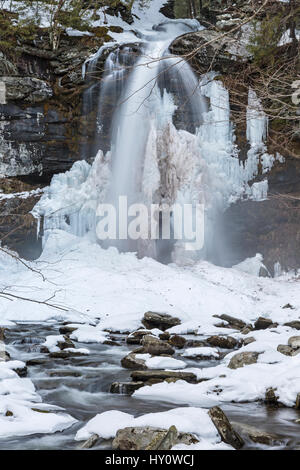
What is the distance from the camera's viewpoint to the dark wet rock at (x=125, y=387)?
463 centimetres

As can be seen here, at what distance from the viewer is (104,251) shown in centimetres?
1355

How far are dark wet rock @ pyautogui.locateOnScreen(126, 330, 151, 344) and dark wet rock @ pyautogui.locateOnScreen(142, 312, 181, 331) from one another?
2.46ft

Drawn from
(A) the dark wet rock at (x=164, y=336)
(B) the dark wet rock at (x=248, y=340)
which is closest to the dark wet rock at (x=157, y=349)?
(A) the dark wet rock at (x=164, y=336)

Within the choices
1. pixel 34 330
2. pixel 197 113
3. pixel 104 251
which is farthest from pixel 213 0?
pixel 34 330

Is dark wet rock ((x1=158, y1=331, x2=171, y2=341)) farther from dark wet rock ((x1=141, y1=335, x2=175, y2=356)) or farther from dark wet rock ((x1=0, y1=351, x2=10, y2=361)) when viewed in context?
dark wet rock ((x1=0, y1=351, x2=10, y2=361))

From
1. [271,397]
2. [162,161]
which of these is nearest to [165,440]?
[271,397]

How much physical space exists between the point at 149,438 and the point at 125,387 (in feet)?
5.93

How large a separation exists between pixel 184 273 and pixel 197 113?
5.99 metres

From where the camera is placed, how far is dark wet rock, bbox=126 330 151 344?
24.0 ft

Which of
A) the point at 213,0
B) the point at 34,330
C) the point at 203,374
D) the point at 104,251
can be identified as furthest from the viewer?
the point at 213,0

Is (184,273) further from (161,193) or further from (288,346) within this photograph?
(288,346)

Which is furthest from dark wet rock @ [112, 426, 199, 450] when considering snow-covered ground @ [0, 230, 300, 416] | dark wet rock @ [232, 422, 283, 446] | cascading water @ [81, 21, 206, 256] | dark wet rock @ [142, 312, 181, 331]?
cascading water @ [81, 21, 206, 256]

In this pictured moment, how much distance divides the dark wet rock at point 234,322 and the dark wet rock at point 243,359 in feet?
10.5

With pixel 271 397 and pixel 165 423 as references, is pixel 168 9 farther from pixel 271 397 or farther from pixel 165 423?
pixel 165 423
